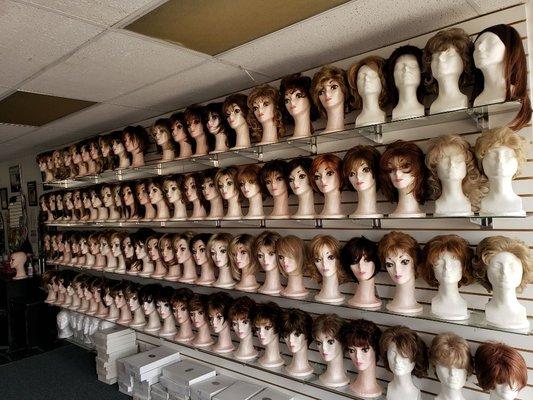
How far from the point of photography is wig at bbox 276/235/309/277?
221 centimetres

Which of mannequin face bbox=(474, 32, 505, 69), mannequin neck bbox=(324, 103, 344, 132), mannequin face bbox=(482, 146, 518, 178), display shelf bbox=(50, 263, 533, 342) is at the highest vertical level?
mannequin face bbox=(474, 32, 505, 69)

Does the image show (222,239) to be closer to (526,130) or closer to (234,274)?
(234,274)

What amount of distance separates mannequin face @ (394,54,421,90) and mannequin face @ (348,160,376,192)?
42 centimetres

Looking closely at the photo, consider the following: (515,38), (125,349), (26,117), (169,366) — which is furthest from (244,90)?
(125,349)

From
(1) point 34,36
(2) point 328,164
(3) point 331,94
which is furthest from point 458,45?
(1) point 34,36

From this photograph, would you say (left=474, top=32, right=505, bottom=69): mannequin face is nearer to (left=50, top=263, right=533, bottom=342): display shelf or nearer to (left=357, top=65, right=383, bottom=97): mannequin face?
(left=357, top=65, right=383, bottom=97): mannequin face

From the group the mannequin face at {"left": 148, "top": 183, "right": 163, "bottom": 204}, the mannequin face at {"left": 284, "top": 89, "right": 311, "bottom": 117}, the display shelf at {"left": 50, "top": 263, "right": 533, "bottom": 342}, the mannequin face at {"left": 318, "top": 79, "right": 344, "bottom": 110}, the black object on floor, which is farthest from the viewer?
the black object on floor

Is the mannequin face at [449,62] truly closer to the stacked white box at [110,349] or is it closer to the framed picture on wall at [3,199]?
the stacked white box at [110,349]

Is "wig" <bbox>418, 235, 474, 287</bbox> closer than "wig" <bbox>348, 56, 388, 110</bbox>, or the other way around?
"wig" <bbox>418, 235, 474, 287</bbox>

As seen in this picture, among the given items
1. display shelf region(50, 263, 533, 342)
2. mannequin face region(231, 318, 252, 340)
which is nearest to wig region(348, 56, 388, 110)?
display shelf region(50, 263, 533, 342)

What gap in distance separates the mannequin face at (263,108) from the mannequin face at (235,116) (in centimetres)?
18

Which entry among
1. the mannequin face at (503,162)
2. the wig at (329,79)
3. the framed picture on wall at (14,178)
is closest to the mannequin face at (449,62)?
the mannequin face at (503,162)

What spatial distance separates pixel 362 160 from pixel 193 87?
1404mm

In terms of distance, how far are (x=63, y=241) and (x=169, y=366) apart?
7.16ft
